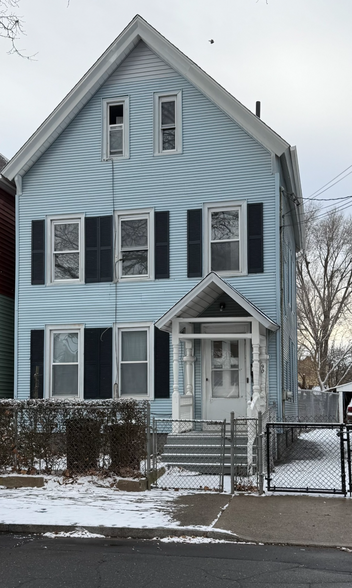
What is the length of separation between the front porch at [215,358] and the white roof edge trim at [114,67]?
3.77 meters

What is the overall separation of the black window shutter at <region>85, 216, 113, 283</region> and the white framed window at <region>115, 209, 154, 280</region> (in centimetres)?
19

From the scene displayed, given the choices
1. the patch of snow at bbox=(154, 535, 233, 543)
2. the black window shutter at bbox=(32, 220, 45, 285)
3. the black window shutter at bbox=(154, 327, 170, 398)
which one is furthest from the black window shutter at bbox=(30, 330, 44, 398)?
the patch of snow at bbox=(154, 535, 233, 543)

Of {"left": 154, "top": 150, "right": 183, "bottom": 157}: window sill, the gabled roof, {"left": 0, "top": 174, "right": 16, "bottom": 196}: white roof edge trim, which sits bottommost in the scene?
the gabled roof

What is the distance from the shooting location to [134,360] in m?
15.4

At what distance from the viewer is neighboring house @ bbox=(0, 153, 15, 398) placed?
1719 cm

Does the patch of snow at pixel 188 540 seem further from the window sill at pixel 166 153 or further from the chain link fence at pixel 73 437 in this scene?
the window sill at pixel 166 153

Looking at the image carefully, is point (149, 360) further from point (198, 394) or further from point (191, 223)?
point (191, 223)

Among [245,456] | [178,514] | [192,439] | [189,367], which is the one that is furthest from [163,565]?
[189,367]

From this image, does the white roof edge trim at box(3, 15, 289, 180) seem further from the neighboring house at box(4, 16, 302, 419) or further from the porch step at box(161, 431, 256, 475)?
the porch step at box(161, 431, 256, 475)

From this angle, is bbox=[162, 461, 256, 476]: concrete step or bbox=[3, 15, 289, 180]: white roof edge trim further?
bbox=[3, 15, 289, 180]: white roof edge trim

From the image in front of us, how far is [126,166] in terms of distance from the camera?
15805 millimetres

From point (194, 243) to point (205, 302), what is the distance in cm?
157

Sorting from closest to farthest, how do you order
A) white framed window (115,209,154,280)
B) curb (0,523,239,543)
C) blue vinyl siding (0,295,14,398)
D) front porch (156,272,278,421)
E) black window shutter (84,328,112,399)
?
1. curb (0,523,239,543)
2. front porch (156,272,278,421)
3. black window shutter (84,328,112,399)
4. white framed window (115,209,154,280)
5. blue vinyl siding (0,295,14,398)

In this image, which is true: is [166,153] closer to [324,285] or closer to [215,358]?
[215,358]
